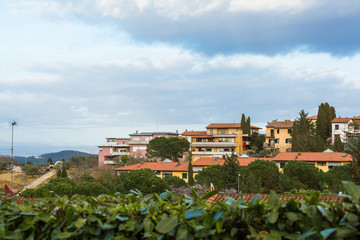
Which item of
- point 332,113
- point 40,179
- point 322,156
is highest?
point 332,113

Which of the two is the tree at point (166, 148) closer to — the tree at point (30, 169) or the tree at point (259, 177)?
the tree at point (30, 169)

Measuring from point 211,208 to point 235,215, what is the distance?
22cm

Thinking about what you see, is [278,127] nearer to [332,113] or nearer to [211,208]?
[332,113]

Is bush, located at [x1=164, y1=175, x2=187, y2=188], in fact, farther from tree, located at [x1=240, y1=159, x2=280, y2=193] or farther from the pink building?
the pink building

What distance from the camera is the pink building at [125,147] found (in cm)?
6580

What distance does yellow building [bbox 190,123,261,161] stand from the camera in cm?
5747

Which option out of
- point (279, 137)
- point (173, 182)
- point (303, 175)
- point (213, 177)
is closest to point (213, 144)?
point (279, 137)

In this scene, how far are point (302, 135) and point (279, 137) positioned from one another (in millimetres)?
9641

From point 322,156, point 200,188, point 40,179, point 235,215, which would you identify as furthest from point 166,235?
point 40,179

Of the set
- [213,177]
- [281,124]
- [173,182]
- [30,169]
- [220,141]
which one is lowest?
[30,169]

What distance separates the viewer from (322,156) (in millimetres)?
37312

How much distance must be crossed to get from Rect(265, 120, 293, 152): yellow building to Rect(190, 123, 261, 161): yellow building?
3.87 m

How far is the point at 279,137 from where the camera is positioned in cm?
6006

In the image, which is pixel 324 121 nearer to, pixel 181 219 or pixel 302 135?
pixel 302 135
